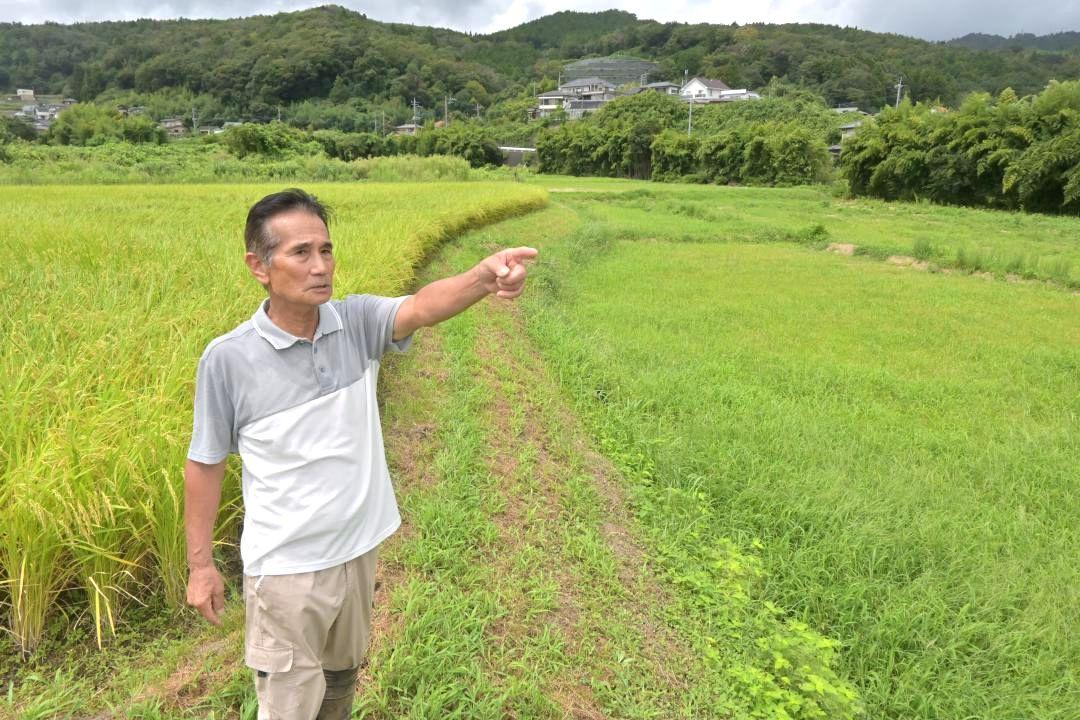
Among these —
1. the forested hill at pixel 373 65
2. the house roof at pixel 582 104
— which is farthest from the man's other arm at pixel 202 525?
the house roof at pixel 582 104

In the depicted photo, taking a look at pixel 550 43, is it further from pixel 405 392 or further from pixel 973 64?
pixel 405 392

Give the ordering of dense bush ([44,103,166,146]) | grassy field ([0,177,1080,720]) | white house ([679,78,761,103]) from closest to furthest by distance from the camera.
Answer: grassy field ([0,177,1080,720]) < dense bush ([44,103,166,146]) < white house ([679,78,761,103])

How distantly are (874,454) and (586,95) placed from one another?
77443mm

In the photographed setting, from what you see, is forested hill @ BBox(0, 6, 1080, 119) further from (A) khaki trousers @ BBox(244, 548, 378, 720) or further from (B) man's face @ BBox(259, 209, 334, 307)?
(A) khaki trousers @ BBox(244, 548, 378, 720)

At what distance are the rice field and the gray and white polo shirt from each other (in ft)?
2.50

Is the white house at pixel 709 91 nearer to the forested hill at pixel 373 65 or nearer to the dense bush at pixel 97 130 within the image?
the forested hill at pixel 373 65

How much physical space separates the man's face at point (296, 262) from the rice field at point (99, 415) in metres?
0.98

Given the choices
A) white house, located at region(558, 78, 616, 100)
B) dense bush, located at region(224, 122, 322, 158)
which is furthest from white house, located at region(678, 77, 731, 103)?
dense bush, located at region(224, 122, 322, 158)

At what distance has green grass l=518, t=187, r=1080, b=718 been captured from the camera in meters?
2.71

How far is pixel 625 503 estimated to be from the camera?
12.2 ft

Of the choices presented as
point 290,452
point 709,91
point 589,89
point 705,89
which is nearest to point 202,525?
point 290,452

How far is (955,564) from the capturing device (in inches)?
123

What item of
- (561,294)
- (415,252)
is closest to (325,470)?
(415,252)

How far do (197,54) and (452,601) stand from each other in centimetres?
8081
